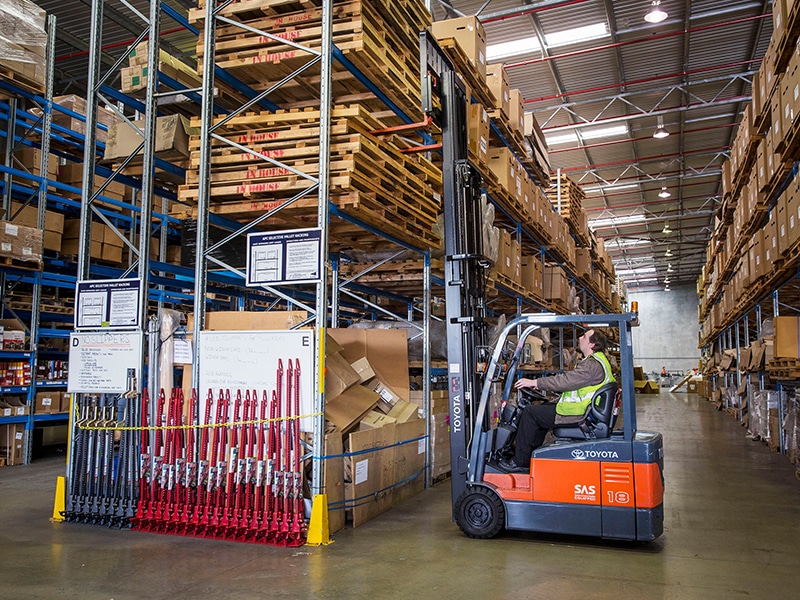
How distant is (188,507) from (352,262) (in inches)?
176

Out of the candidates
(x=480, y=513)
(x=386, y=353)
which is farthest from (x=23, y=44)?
(x=480, y=513)

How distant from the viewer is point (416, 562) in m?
4.79

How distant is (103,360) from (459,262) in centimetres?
336

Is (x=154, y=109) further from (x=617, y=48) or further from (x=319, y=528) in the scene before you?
(x=617, y=48)

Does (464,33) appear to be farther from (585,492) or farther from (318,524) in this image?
(318,524)

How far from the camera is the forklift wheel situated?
5332mm

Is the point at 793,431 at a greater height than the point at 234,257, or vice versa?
the point at 234,257

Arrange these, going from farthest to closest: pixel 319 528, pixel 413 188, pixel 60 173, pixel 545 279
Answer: pixel 545 279, pixel 60 173, pixel 413 188, pixel 319 528

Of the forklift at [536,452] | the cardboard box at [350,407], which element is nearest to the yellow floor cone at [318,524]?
the cardboard box at [350,407]

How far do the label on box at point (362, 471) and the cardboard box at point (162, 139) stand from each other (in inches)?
137

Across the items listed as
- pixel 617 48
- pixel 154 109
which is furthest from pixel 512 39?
pixel 154 109

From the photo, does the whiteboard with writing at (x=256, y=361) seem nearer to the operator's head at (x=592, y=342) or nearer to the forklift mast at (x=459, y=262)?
the forklift mast at (x=459, y=262)

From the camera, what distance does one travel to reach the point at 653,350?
43.0 m

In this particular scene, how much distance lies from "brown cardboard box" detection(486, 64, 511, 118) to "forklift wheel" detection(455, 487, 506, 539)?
625 centimetres
